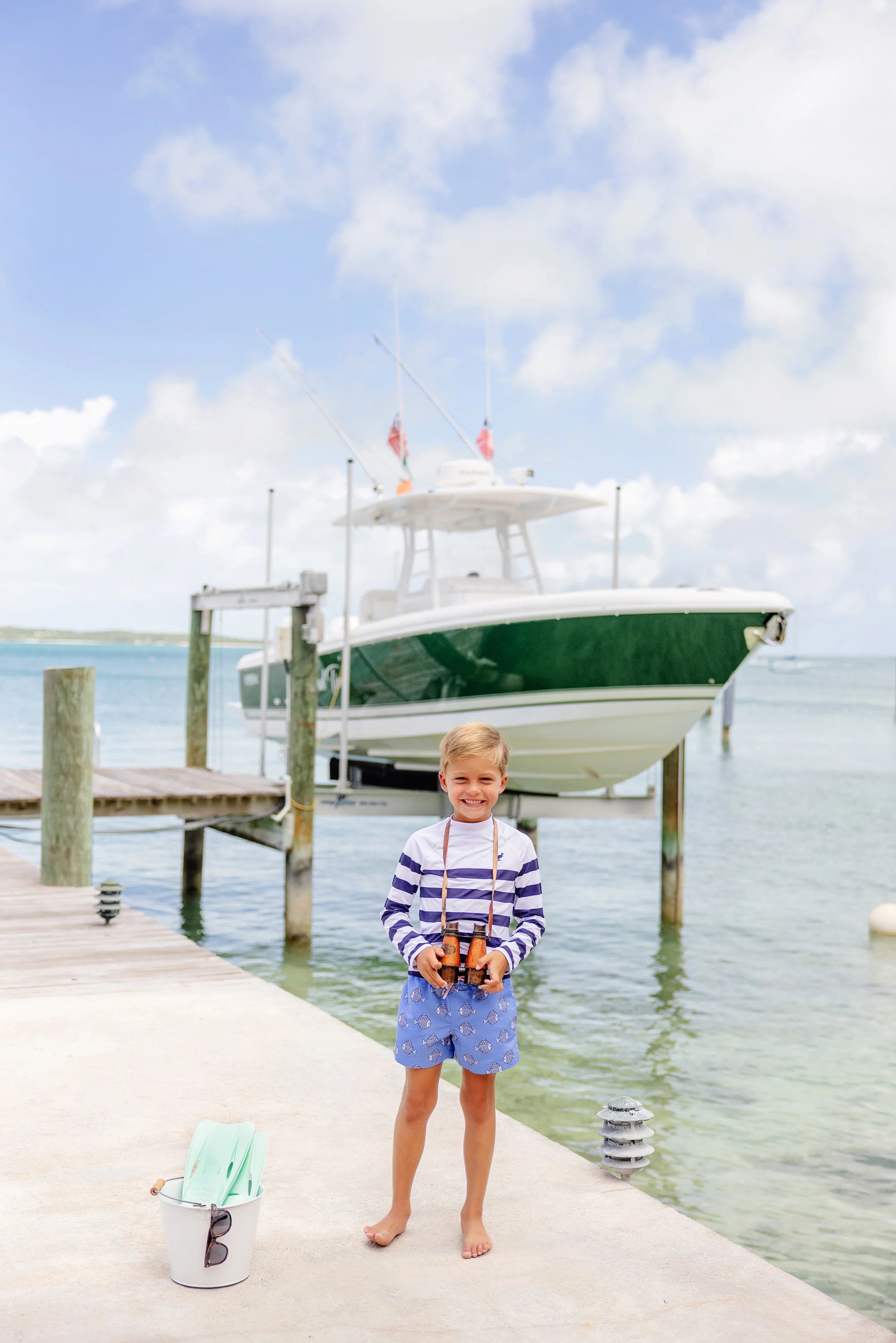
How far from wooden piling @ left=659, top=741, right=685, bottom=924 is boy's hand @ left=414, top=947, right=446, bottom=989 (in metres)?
9.94

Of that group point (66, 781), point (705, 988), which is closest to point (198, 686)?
point (66, 781)

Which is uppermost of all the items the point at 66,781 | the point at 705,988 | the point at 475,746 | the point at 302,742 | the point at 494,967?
the point at 475,746

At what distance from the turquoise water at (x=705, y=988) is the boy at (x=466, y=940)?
2.55m

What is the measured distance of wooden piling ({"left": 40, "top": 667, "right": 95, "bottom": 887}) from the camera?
27.5ft

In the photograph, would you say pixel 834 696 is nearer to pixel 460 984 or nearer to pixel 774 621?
pixel 774 621

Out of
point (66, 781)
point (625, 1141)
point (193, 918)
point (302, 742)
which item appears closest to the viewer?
point (625, 1141)

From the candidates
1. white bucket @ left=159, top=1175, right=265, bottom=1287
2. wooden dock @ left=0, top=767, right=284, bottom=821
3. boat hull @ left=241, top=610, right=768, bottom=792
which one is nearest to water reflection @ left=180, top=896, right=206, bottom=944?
wooden dock @ left=0, top=767, right=284, bottom=821

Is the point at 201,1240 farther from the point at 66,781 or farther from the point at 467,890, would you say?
the point at 66,781

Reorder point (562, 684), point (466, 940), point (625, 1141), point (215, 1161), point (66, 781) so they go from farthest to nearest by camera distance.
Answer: point (562, 684) < point (66, 781) < point (625, 1141) < point (466, 940) < point (215, 1161)

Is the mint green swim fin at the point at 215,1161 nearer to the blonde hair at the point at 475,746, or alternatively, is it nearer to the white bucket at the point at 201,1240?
the white bucket at the point at 201,1240

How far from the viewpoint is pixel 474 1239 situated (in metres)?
3.29

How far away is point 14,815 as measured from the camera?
9.70 m

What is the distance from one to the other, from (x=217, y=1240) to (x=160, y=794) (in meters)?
7.55

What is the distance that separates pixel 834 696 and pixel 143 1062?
394 ft
